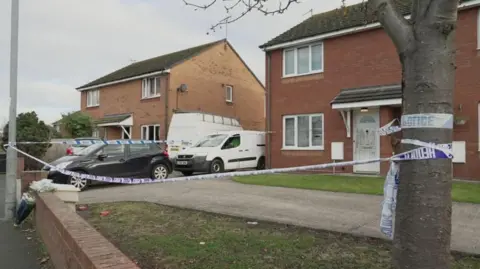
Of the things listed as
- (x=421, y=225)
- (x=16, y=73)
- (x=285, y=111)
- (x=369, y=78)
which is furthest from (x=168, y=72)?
(x=421, y=225)

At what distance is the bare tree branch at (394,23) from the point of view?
2.98m

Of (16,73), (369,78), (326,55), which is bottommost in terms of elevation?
(16,73)

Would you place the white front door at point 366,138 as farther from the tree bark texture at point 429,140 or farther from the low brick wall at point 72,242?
the tree bark texture at point 429,140

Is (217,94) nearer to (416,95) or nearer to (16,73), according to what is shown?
(16,73)

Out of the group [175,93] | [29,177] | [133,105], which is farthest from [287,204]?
[133,105]

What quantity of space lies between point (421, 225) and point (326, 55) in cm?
1446

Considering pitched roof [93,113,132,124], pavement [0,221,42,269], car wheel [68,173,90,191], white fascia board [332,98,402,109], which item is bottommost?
pavement [0,221,42,269]

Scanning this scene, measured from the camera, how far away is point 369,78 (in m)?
15.3

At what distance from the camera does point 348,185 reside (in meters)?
11.7

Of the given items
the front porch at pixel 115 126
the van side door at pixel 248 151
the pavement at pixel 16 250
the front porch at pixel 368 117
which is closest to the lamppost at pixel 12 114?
the pavement at pixel 16 250

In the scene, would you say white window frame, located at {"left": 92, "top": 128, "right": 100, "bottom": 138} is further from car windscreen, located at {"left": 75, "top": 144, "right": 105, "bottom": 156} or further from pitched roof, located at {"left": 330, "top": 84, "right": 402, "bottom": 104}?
pitched roof, located at {"left": 330, "top": 84, "right": 402, "bottom": 104}

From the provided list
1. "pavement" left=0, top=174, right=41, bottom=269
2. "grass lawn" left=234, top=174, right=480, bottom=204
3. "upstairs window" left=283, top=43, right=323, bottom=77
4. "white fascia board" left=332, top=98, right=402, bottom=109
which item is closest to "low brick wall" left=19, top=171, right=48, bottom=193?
"pavement" left=0, top=174, right=41, bottom=269

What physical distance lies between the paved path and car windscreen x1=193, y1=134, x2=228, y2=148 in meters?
4.11

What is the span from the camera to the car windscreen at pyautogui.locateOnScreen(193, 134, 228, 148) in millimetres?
17156
